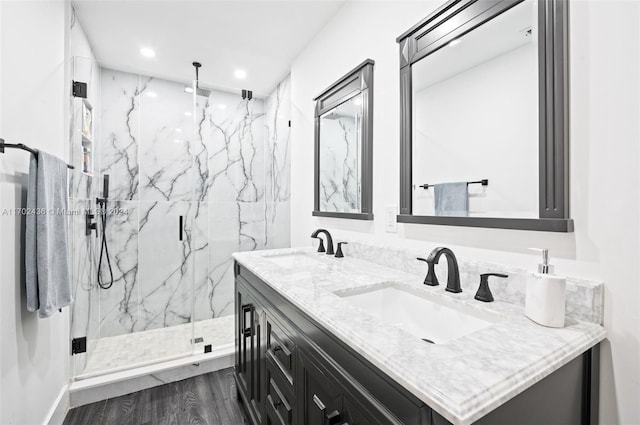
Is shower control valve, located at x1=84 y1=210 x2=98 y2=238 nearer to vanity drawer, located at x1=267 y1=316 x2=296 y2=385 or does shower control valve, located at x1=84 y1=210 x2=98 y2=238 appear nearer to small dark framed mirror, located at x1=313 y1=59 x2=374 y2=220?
small dark framed mirror, located at x1=313 y1=59 x2=374 y2=220

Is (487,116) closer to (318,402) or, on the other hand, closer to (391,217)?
(391,217)

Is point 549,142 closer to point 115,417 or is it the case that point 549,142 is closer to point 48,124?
point 48,124

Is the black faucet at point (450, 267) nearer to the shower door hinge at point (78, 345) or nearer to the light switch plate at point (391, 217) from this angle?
the light switch plate at point (391, 217)

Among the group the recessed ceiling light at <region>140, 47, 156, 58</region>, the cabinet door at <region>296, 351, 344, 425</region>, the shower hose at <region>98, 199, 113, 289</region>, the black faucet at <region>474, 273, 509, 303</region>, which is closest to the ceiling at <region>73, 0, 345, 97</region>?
the recessed ceiling light at <region>140, 47, 156, 58</region>

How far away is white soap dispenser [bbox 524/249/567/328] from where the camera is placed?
768 millimetres

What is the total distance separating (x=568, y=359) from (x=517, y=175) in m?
0.56

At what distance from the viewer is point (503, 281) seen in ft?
3.28

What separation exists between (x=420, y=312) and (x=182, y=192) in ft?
7.98

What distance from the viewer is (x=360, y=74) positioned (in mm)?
1707

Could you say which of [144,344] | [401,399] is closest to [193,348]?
[144,344]

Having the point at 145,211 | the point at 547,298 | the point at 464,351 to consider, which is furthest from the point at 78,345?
the point at 547,298

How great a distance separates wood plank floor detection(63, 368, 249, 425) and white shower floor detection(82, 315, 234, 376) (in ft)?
0.77

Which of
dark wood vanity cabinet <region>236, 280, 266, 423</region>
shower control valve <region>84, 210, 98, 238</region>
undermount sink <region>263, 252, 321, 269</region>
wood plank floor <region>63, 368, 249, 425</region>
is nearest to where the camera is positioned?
dark wood vanity cabinet <region>236, 280, 266, 423</region>

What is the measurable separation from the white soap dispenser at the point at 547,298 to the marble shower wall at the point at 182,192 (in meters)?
2.15
